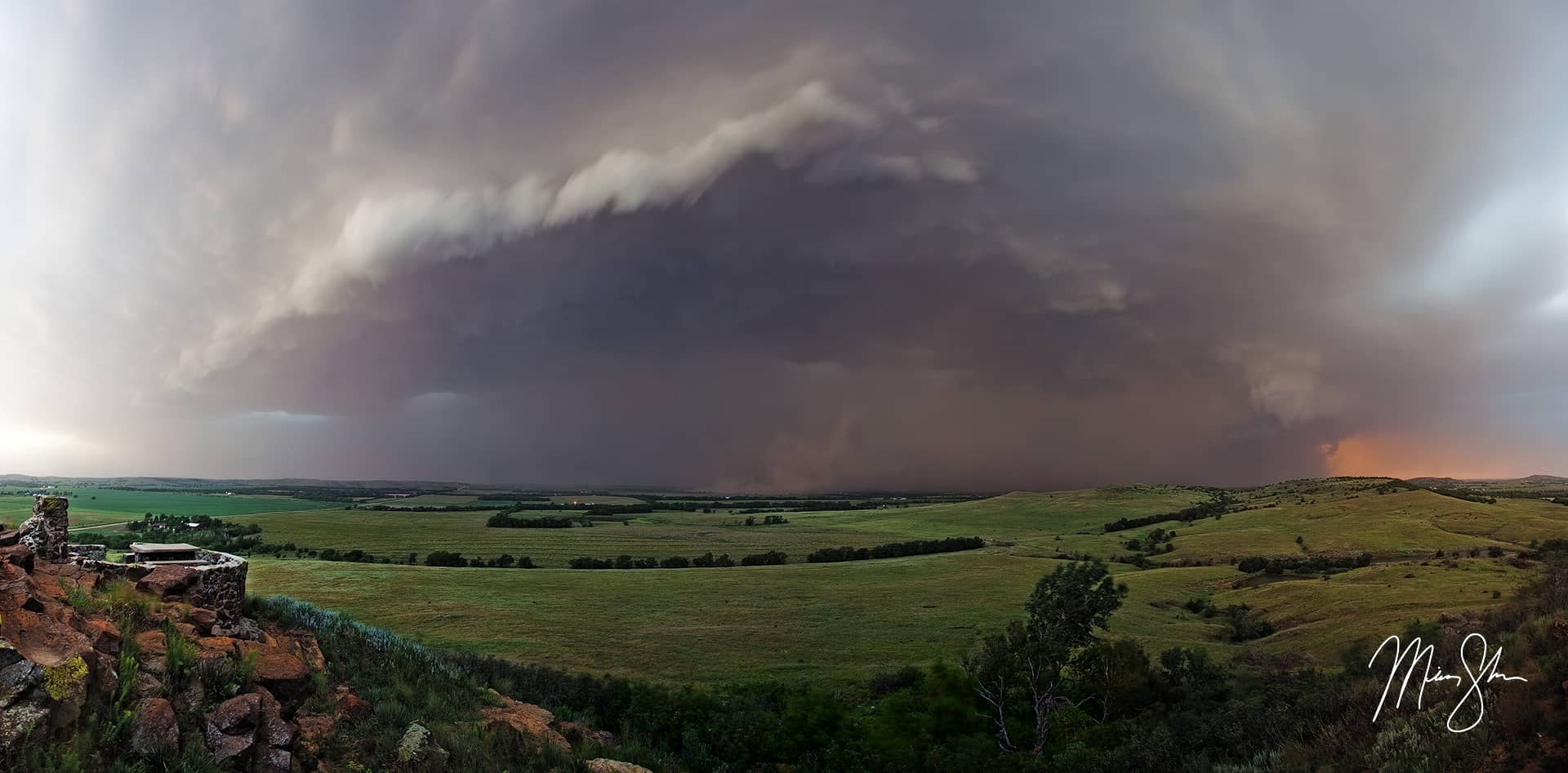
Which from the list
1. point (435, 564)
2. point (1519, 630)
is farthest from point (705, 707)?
point (435, 564)

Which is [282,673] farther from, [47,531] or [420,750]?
[47,531]

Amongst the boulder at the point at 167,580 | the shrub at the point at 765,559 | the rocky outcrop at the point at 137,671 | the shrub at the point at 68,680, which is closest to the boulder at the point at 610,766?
the rocky outcrop at the point at 137,671

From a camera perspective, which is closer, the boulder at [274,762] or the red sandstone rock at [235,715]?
the red sandstone rock at [235,715]

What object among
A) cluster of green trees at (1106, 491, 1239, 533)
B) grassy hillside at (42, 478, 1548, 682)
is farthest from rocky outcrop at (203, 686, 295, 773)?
cluster of green trees at (1106, 491, 1239, 533)

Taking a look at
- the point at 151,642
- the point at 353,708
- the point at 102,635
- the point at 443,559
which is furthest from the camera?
the point at 443,559

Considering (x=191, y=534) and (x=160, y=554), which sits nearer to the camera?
(x=160, y=554)

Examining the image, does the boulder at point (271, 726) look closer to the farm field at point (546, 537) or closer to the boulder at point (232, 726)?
the boulder at point (232, 726)

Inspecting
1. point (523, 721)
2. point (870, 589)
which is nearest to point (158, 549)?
point (523, 721)
